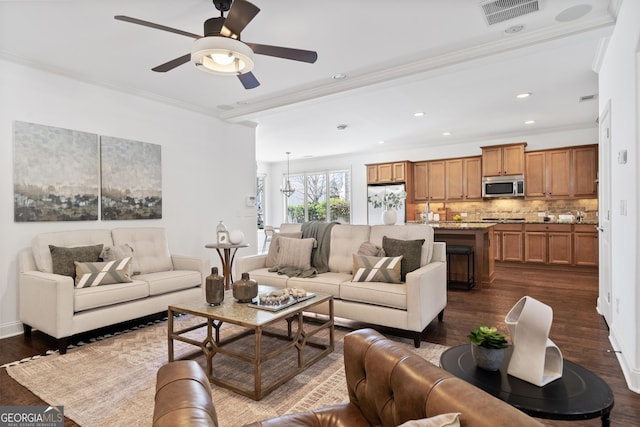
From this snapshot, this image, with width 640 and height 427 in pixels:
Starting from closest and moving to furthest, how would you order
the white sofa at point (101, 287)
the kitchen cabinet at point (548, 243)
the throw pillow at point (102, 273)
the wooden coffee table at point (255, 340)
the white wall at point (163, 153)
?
the wooden coffee table at point (255, 340) → the white sofa at point (101, 287) → the throw pillow at point (102, 273) → the white wall at point (163, 153) → the kitchen cabinet at point (548, 243)

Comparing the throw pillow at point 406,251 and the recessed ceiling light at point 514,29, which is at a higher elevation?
the recessed ceiling light at point 514,29

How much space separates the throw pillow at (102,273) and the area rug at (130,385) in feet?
1.75

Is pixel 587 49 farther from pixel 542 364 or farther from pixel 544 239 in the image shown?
pixel 544 239

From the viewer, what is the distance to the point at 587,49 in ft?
11.2

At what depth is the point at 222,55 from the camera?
238cm

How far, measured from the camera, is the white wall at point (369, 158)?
22.2 feet

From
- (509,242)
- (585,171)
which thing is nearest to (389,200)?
(509,242)

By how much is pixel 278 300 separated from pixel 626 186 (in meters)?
2.62

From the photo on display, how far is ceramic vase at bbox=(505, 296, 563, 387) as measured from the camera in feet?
4.35

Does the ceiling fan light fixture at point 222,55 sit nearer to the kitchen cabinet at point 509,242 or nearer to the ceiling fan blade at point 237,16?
the ceiling fan blade at point 237,16

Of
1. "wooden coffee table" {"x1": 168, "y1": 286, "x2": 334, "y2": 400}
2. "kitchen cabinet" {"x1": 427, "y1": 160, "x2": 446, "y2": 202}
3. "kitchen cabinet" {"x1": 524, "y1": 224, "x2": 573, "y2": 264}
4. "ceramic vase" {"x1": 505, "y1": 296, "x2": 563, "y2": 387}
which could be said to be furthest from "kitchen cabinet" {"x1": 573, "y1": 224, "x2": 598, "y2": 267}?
"ceramic vase" {"x1": 505, "y1": 296, "x2": 563, "y2": 387}

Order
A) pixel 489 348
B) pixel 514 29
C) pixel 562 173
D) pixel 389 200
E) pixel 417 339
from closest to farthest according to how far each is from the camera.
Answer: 1. pixel 489 348
2. pixel 417 339
3. pixel 514 29
4. pixel 562 173
5. pixel 389 200

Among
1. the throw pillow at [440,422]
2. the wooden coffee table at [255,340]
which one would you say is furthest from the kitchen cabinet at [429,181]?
the throw pillow at [440,422]

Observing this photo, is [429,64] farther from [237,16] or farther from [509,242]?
[509,242]
